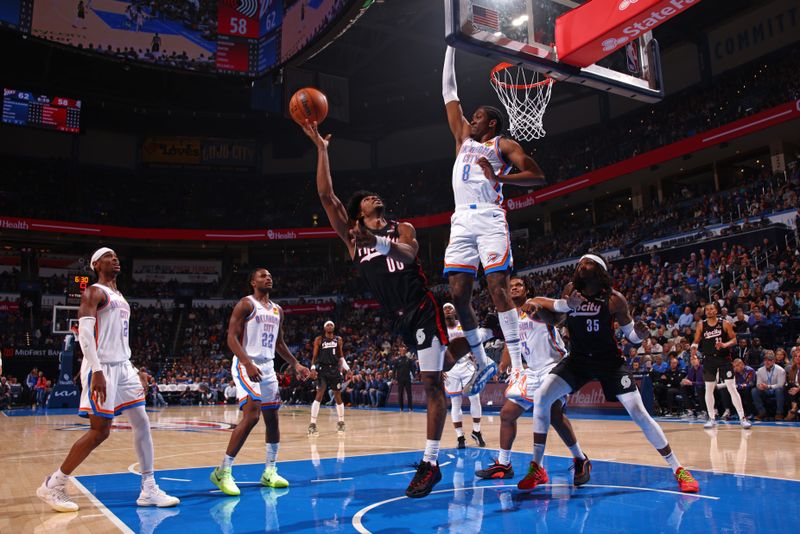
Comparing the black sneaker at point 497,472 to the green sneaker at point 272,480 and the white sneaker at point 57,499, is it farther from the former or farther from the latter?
the white sneaker at point 57,499

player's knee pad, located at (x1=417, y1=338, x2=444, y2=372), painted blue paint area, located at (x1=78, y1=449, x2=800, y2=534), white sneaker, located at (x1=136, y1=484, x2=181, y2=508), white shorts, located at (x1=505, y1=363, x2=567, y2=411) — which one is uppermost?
player's knee pad, located at (x1=417, y1=338, x2=444, y2=372)

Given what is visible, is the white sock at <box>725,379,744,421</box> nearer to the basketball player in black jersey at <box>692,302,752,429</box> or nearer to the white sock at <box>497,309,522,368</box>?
the basketball player in black jersey at <box>692,302,752,429</box>

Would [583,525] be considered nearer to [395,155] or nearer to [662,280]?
[662,280]

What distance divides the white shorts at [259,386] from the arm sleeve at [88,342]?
1.19 m

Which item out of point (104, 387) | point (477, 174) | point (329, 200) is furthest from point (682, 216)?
point (104, 387)

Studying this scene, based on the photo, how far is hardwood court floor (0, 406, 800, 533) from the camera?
209 inches

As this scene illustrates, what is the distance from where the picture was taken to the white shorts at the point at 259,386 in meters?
5.78

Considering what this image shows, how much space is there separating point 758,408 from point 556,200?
20.4 m

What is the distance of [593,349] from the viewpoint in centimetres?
537

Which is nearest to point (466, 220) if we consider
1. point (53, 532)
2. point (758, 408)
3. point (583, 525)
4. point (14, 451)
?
point (583, 525)

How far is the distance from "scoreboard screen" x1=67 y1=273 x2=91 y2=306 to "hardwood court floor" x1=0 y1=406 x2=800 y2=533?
19.2 ft

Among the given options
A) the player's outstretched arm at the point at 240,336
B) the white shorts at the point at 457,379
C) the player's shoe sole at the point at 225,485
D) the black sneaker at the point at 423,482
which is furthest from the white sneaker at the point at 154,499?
the white shorts at the point at 457,379

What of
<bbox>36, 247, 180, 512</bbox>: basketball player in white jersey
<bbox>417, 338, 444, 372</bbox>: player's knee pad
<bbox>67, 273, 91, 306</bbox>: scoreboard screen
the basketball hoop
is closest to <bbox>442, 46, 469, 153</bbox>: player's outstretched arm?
<bbox>417, 338, 444, 372</bbox>: player's knee pad

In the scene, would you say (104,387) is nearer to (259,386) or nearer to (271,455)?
(259,386)
